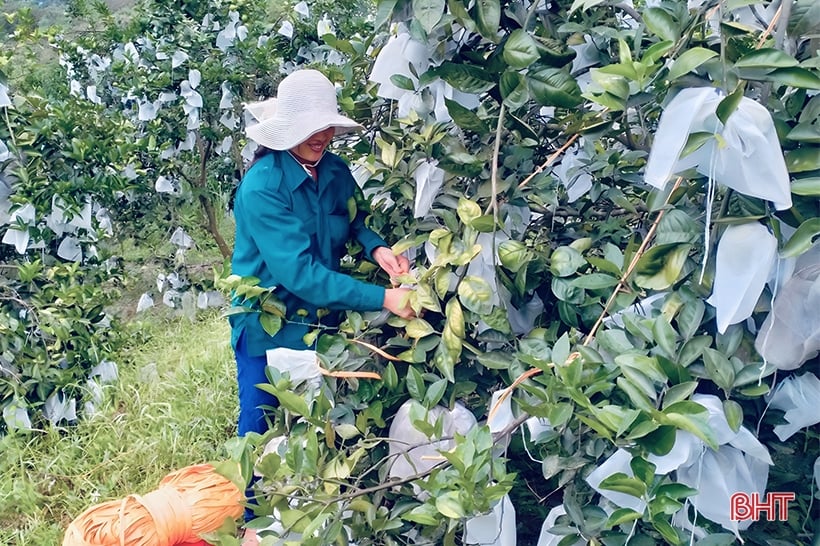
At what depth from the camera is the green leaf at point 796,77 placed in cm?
88

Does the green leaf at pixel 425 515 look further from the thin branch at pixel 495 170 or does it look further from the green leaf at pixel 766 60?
the green leaf at pixel 766 60

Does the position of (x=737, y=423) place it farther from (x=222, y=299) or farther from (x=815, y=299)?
(x=222, y=299)

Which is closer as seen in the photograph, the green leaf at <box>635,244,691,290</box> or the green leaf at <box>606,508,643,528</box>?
the green leaf at <box>606,508,643,528</box>

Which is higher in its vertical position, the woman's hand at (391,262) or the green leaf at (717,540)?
the woman's hand at (391,262)

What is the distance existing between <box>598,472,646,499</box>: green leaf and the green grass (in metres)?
1.98

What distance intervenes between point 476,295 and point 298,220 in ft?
2.27

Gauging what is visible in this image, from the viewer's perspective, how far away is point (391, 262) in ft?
5.63

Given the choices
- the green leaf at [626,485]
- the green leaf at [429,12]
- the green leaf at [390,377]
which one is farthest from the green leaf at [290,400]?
the green leaf at [429,12]

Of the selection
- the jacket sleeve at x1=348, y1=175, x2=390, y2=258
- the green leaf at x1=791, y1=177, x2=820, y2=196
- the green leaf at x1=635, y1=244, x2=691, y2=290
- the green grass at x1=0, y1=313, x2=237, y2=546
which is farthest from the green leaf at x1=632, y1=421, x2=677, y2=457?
the green grass at x1=0, y1=313, x2=237, y2=546

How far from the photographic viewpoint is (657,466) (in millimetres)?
951

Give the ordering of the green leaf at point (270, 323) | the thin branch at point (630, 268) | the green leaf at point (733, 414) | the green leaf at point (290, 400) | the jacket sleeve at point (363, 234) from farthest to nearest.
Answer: the jacket sleeve at point (363, 234), the green leaf at point (270, 323), the green leaf at point (290, 400), the thin branch at point (630, 268), the green leaf at point (733, 414)

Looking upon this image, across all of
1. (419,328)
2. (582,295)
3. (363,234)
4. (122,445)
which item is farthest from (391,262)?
(122,445)

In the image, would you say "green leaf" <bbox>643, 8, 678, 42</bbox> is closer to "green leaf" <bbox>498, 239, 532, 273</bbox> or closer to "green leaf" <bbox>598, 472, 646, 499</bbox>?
"green leaf" <bbox>498, 239, 532, 273</bbox>

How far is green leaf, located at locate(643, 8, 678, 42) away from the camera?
41.2 inches
